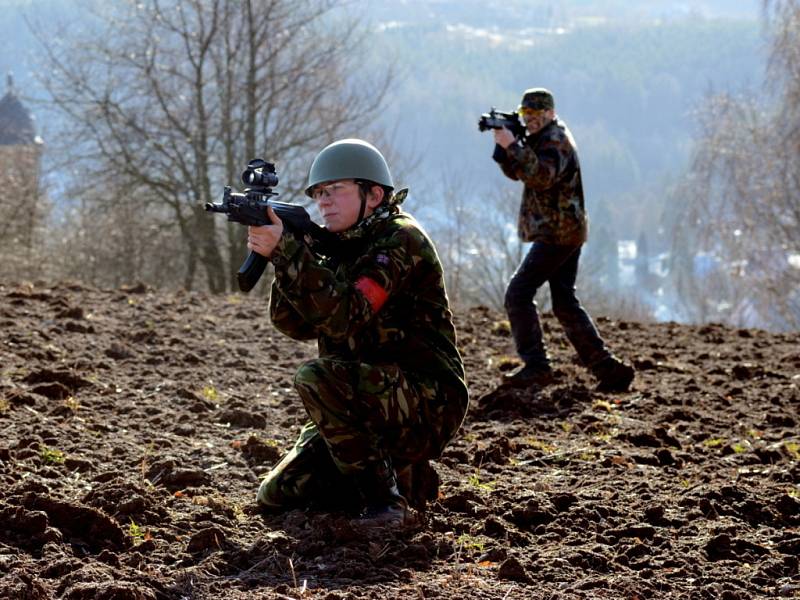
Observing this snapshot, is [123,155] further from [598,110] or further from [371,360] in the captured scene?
[598,110]

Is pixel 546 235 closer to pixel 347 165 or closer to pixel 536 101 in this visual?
pixel 536 101

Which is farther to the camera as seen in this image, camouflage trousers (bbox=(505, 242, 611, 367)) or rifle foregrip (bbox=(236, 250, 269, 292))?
camouflage trousers (bbox=(505, 242, 611, 367))

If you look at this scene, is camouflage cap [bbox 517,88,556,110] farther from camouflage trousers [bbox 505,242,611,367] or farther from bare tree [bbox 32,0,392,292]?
bare tree [bbox 32,0,392,292]

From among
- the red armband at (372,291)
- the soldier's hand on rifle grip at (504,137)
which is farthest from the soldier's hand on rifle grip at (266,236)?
the soldier's hand on rifle grip at (504,137)

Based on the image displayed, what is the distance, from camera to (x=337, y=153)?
184 inches

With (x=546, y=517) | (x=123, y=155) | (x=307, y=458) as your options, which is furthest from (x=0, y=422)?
(x=123, y=155)

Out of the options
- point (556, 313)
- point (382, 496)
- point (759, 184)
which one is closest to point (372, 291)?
point (382, 496)

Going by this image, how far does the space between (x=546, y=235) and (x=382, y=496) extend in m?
3.55

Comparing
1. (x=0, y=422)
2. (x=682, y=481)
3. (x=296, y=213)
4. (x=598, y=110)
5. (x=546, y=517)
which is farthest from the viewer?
(x=598, y=110)

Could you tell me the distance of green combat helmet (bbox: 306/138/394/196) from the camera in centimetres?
466

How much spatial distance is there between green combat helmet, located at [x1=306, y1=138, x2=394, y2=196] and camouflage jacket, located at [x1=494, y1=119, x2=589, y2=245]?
2957mm

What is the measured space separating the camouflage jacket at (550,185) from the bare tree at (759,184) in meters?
17.3

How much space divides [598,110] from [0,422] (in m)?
168

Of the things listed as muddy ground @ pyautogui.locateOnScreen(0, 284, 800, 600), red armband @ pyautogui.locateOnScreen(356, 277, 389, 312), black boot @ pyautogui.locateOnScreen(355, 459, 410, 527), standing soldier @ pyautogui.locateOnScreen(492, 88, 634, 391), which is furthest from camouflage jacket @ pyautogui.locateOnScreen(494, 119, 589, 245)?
black boot @ pyautogui.locateOnScreen(355, 459, 410, 527)
